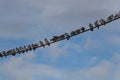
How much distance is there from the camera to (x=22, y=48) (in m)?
98.5

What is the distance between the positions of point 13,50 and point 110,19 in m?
24.5

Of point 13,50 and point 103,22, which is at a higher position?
point 13,50

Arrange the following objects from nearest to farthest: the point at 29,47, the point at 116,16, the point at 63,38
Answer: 1. the point at 116,16
2. the point at 63,38
3. the point at 29,47

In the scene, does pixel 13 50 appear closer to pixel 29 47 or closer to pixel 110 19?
pixel 29 47

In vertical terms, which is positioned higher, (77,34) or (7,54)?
(7,54)

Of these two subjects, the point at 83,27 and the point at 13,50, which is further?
the point at 13,50

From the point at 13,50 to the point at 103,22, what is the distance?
22.6 meters

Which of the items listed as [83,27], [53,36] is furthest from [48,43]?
[83,27]

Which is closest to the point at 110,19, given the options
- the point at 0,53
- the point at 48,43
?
the point at 48,43

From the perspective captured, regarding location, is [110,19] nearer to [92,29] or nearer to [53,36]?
[92,29]

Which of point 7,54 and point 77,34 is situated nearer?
point 77,34

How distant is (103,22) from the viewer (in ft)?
281

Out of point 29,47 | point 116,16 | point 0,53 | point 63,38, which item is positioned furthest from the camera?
point 0,53

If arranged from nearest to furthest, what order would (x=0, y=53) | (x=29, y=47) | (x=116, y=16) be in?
(x=116, y=16) < (x=29, y=47) < (x=0, y=53)
